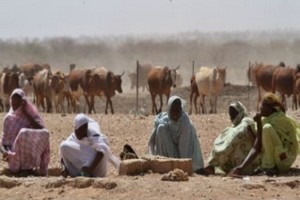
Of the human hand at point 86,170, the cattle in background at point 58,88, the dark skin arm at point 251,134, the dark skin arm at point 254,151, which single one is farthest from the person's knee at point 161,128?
the cattle in background at point 58,88

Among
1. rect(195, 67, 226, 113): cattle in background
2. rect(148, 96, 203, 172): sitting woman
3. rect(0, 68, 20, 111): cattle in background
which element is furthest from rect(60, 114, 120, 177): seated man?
rect(0, 68, 20, 111): cattle in background

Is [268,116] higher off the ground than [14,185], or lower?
higher

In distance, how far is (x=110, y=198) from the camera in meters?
10.4

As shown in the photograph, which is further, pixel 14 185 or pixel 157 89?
pixel 157 89

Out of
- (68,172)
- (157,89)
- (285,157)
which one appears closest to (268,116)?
(285,157)

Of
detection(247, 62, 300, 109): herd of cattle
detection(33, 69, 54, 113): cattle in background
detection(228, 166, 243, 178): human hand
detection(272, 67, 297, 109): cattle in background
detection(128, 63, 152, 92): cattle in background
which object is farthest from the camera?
detection(128, 63, 152, 92): cattle in background

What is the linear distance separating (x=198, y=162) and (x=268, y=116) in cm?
121

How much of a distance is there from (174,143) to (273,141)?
1518mm

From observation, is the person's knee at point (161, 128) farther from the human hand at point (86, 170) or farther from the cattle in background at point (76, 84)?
the cattle in background at point (76, 84)

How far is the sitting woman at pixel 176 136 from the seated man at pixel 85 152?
891mm

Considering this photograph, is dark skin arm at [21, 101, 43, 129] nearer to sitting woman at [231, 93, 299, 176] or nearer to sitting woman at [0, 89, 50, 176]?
sitting woman at [0, 89, 50, 176]

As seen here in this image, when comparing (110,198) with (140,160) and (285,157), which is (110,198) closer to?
(140,160)

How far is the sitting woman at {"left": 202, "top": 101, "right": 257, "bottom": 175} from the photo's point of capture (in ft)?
41.2

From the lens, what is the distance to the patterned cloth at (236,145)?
41.2ft
